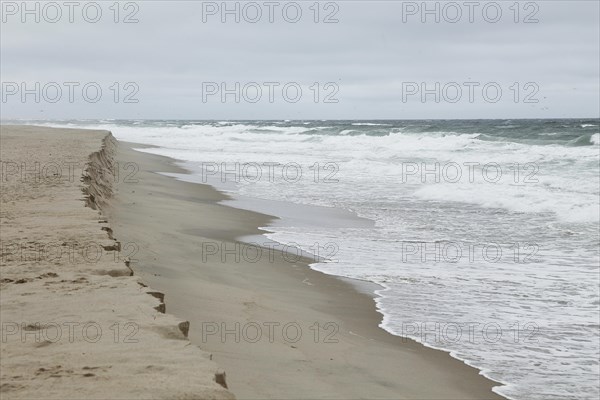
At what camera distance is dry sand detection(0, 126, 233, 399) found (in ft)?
10.6

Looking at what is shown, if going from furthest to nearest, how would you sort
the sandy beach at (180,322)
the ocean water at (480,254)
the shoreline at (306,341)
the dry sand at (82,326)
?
the ocean water at (480,254) < the shoreline at (306,341) < the sandy beach at (180,322) < the dry sand at (82,326)

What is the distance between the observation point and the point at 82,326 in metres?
4.10

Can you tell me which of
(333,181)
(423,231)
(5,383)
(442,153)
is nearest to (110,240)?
(5,383)

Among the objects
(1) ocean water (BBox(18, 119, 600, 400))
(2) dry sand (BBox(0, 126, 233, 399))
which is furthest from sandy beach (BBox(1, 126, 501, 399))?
Result: (1) ocean water (BBox(18, 119, 600, 400))

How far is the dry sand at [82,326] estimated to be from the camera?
3246 millimetres

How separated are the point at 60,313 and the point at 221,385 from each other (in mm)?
1495

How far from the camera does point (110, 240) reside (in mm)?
6141

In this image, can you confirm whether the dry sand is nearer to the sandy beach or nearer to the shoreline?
the sandy beach

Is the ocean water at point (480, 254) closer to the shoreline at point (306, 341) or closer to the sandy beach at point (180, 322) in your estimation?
the shoreline at point (306, 341)

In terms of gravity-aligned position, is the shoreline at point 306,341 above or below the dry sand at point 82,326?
below

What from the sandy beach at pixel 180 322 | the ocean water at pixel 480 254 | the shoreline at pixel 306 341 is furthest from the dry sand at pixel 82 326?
the ocean water at pixel 480 254

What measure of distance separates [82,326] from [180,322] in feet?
1.81

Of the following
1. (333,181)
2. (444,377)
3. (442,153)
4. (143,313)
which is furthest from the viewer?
(442,153)

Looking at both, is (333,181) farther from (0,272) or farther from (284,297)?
(0,272)
